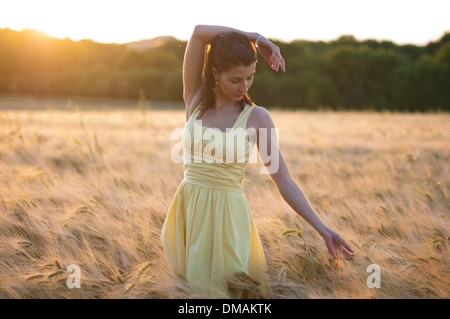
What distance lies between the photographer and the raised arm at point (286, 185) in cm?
170

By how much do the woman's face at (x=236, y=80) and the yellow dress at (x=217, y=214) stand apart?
11cm

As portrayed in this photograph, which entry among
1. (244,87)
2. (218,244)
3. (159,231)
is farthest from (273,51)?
(159,231)

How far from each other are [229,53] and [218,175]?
1.81ft

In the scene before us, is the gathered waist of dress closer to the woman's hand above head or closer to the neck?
the neck

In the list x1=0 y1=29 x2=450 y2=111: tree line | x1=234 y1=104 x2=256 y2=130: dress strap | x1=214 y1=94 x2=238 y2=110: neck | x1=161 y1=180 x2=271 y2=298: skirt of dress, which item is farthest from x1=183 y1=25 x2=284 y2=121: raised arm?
x1=0 y1=29 x2=450 y2=111: tree line

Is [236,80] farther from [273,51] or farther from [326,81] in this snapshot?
[326,81]

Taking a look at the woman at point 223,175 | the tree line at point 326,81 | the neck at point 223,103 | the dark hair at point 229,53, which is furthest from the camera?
the tree line at point 326,81

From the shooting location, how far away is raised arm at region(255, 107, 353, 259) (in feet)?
5.58

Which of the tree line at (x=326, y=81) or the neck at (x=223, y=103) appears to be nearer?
the neck at (x=223, y=103)

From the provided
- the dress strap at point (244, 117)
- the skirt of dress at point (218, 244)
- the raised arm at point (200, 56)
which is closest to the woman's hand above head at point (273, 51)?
the raised arm at point (200, 56)

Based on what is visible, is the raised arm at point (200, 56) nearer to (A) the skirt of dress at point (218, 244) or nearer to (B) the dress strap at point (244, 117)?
(B) the dress strap at point (244, 117)

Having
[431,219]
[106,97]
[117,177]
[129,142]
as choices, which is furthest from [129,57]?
[431,219]

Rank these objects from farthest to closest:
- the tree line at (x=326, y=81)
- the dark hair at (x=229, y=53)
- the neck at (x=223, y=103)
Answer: the tree line at (x=326, y=81), the neck at (x=223, y=103), the dark hair at (x=229, y=53)

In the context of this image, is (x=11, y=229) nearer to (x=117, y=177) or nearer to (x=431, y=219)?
(x=117, y=177)
